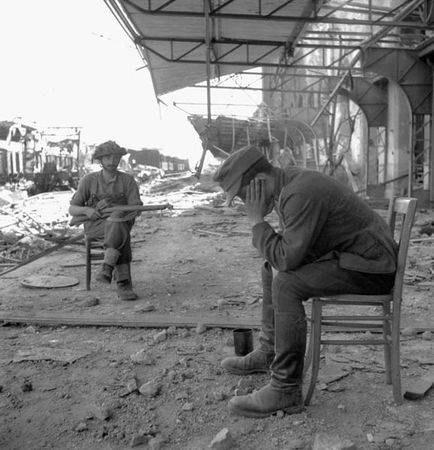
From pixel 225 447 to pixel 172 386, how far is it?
917 millimetres

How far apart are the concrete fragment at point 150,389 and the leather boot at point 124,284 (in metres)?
2.39

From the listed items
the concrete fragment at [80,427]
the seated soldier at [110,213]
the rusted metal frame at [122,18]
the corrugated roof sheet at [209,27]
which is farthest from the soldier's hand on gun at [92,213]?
the rusted metal frame at [122,18]

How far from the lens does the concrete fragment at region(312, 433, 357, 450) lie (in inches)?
104

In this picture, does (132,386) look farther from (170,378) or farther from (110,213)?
(110,213)

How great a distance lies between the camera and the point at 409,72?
15.7 m

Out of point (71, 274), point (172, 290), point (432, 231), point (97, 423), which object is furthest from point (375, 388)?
point (432, 231)

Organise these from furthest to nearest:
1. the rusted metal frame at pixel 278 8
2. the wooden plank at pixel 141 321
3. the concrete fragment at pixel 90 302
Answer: the rusted metal frame at pixel 278 8
the concrete fragment at pixel 90 302
the wooden plank at pixel 141 321

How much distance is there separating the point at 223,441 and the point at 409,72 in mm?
15040

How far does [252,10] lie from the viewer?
988 cm

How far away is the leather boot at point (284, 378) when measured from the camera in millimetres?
2922

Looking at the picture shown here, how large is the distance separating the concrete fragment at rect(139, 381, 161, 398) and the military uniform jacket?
4.03 ft

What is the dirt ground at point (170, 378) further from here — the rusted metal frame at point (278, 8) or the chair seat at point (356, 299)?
the rusted metal frame at point (278, 8)

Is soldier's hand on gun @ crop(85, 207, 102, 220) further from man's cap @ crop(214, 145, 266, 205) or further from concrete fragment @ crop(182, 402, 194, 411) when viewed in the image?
man's cap @ crop(214, 145, 266, 205)

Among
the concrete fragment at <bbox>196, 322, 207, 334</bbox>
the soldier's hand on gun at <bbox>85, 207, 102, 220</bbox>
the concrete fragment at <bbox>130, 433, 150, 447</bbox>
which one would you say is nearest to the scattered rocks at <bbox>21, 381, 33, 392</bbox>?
the concrete fragment at <bbox>130, 433, 150, 447</bbox>
